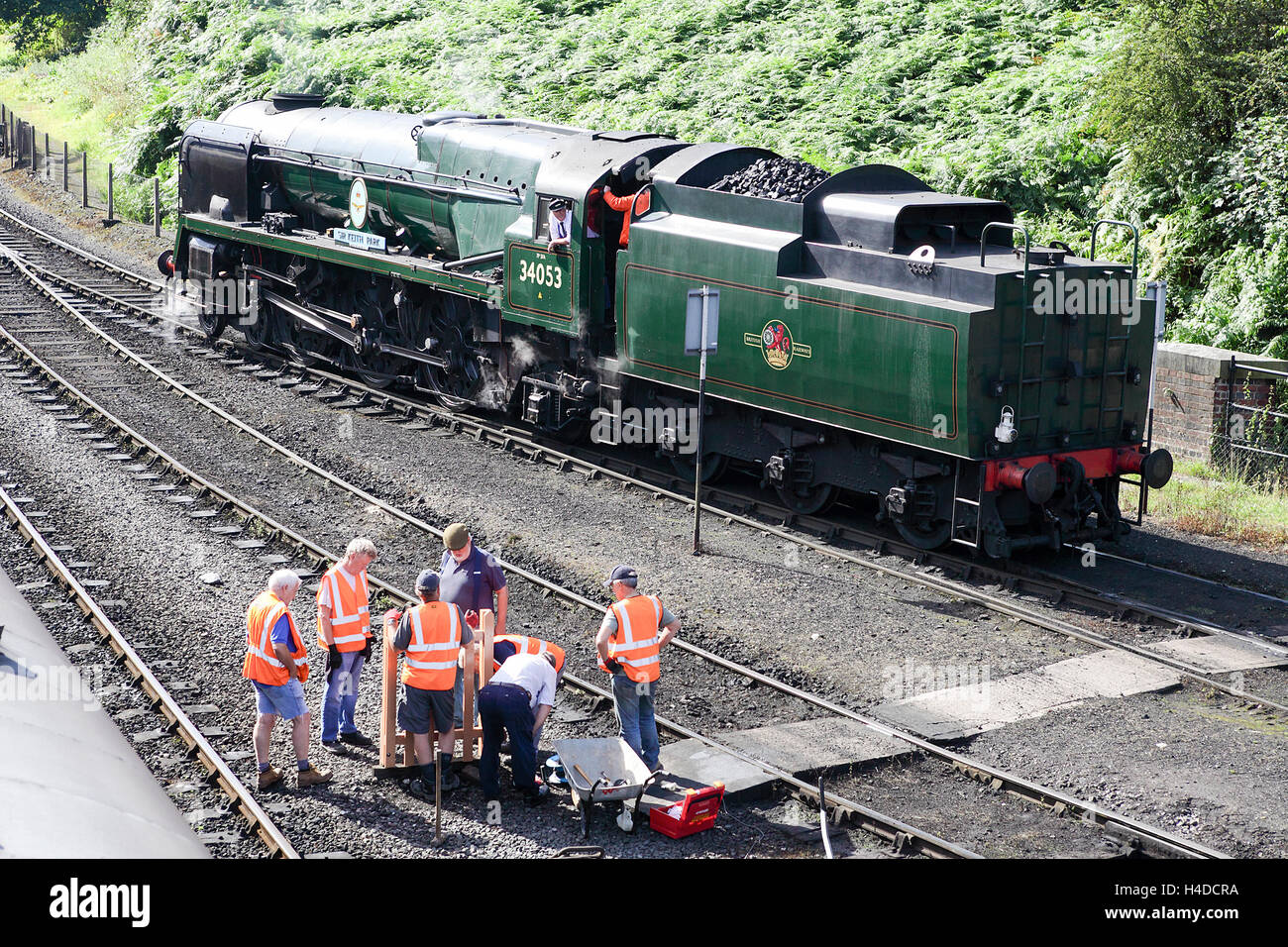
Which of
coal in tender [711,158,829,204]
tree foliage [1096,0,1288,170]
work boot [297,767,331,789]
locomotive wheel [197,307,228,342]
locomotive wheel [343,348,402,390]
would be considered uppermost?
tree foliage [1096,0,1288,170]

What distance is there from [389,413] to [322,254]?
257cm

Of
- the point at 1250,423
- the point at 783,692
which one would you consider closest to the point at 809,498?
the point at 783,692

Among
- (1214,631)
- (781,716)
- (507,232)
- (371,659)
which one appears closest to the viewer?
(781,716)

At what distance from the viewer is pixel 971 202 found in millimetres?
12508

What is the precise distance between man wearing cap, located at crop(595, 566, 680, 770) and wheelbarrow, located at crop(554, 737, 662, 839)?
15 centimetres

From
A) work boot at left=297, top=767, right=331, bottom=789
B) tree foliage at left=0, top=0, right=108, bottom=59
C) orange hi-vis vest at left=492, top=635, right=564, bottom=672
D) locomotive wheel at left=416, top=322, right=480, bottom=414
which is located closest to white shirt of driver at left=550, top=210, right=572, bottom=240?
locomotive wheel at left=416, top=322, right=480, bottom=414

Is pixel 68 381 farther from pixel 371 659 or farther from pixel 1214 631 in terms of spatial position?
pixel 1214 631

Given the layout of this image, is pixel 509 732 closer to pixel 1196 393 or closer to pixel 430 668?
pixel 430 668

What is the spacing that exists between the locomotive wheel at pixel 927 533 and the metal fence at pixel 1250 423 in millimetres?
4328

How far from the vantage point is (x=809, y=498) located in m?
13.8

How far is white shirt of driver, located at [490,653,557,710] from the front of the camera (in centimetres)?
801

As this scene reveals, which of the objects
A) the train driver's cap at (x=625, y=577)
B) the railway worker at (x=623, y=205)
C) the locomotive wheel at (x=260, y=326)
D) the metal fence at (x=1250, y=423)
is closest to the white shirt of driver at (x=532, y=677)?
the train driver's cap at (x=625, y=577)

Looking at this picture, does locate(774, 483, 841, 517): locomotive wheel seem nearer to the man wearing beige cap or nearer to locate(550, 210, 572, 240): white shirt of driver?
locate(550, 210, 572, 240): white shirt of driver

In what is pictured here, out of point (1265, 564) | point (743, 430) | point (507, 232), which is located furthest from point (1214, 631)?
point (507, 232)
